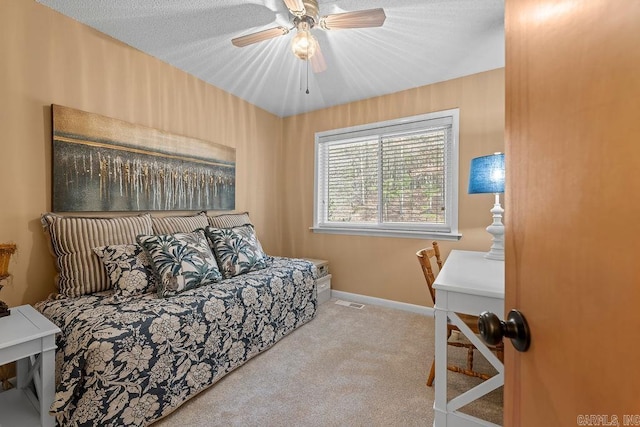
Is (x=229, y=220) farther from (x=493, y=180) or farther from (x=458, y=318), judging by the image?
(x=493, y=180)

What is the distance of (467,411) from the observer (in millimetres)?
1530

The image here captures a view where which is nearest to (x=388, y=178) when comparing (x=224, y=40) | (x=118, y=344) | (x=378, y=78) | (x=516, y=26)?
(x=378, y=78)

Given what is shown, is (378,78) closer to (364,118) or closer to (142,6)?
(364,118)

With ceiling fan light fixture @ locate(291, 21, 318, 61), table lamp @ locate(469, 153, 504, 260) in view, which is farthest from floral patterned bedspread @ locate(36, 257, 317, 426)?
table lamp @ locate(469, 153, 504, 260)

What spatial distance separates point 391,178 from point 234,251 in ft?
6.41

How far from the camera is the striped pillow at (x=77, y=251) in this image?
170cm

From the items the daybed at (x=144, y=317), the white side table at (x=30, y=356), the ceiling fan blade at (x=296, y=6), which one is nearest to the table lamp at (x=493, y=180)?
the ceiling fan blade at (x=296, y=6)

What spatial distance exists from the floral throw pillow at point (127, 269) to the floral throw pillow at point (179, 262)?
77 millimetres

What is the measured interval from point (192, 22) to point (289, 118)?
1.96m

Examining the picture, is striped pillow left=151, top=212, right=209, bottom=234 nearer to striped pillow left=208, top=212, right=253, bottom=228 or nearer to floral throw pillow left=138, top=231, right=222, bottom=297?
striped pillow left=208, top=212, right=253, bottom=228

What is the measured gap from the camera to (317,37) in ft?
6.72

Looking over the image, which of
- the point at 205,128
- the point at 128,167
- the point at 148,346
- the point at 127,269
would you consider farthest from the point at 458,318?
the point at 205,128

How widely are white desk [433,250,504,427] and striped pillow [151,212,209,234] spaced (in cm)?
211

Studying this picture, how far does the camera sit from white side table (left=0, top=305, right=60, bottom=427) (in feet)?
3.90
